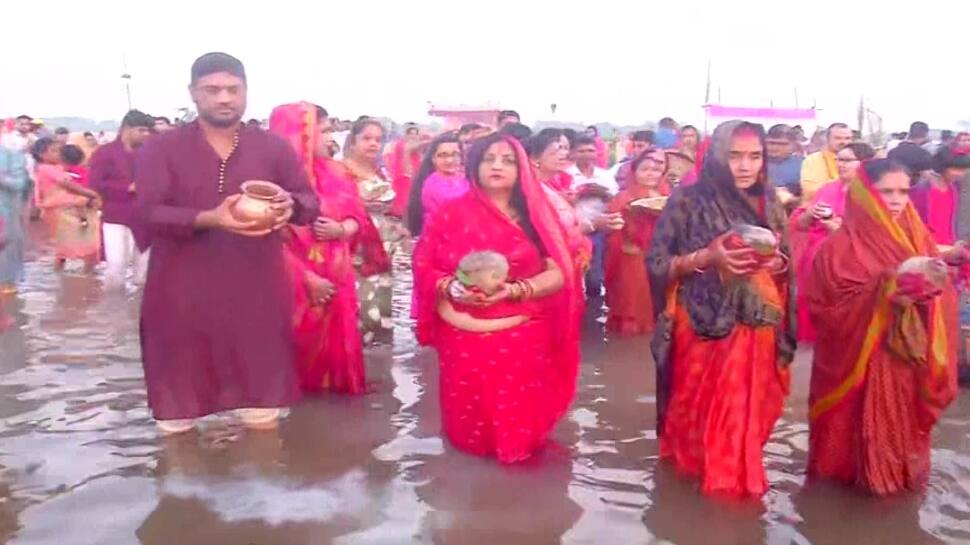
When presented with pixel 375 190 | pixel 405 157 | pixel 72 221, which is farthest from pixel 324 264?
pixel 405 157

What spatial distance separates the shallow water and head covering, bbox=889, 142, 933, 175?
137 cm

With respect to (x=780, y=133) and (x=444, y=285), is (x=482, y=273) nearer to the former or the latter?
(x=444, y=285)

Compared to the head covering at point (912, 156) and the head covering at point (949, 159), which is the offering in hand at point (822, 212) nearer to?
the head covering at point (912, 156)

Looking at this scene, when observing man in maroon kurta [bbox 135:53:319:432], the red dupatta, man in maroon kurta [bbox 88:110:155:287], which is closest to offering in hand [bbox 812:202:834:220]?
the red dupatta

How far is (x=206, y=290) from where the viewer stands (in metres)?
4.69

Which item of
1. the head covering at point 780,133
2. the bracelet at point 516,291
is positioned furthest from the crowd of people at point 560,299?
the head covering at point 780,133

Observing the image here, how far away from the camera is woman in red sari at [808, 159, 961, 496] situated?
4230 mm

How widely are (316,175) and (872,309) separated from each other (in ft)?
10.5

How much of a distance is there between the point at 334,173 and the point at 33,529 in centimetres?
281

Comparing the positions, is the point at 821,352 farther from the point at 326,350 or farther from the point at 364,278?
the point at 364,278

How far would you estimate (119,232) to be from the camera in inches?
408

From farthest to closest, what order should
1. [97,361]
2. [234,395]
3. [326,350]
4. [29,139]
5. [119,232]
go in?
[29,139], [119,232], [97,361], [326,350], [234,395]

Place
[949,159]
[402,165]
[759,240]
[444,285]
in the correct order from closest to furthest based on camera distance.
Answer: [759,240]
[444,285]
[949,159]
[402,165]

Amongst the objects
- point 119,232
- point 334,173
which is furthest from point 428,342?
point 119,232
